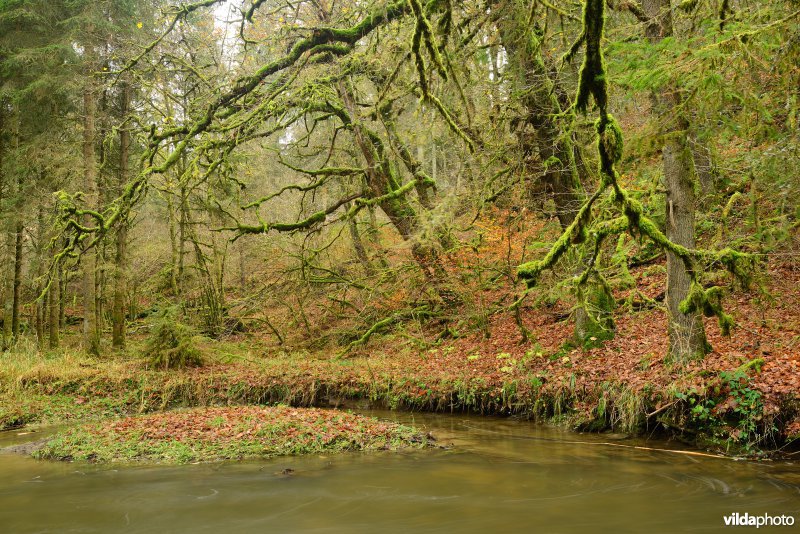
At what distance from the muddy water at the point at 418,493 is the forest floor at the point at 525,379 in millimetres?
639

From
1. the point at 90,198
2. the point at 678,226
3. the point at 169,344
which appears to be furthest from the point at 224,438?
the point at 90,198

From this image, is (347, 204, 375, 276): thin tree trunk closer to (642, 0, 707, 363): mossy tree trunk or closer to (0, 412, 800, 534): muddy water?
(0, 412, 800, 534): muddy water

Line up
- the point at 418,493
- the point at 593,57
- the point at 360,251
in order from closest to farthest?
the point at 593,57
the point at 418,493
the point at 360,251

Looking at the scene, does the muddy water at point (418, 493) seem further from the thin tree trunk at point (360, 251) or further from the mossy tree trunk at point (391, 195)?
the thin tree trunk at point (360, 251)

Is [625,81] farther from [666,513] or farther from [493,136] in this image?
[493,136]

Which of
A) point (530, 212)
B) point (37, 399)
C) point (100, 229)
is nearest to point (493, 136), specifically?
point (530, 212)

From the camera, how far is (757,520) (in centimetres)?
484

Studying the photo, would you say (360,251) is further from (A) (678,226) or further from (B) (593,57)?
(B) (593,57)

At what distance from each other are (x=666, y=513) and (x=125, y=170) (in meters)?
16.3

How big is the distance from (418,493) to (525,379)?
14.0 feet

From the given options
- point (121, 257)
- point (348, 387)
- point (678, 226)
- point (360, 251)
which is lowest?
point (348, 387)

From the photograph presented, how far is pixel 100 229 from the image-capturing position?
10.6 meters

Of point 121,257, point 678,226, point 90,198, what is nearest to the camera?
point 678,226

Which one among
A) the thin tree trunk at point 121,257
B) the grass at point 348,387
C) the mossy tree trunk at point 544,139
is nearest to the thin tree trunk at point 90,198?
the thin tree trunk at point 121,257
